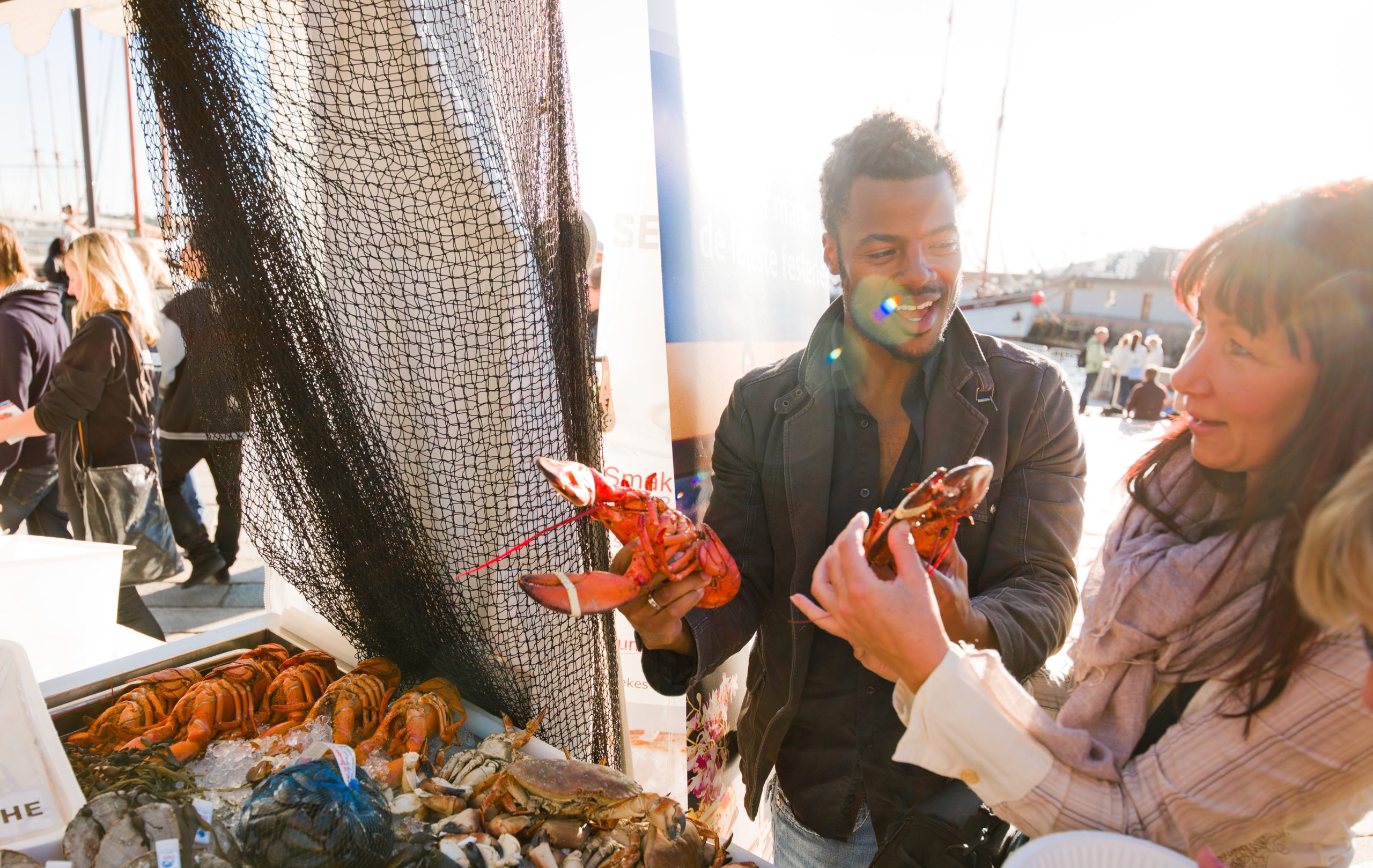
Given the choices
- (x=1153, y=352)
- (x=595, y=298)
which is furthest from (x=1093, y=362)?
(x=595, y=298)

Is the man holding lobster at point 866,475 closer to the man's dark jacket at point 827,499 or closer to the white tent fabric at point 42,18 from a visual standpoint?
the man's dark jacket at point 827,499

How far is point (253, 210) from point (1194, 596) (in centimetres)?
187

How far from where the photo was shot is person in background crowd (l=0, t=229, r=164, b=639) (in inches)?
138

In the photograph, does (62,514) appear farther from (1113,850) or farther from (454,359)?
(1113,850)

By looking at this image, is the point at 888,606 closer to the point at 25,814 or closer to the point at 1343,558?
the point at 1343,558

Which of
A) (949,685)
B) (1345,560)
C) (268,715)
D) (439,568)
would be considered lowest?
(268,715)

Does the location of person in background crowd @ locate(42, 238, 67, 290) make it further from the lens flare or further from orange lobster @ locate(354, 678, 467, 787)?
the lens flare

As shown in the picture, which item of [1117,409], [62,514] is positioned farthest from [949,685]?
[1117,409]

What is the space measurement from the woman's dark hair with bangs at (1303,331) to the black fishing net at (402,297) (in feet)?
4.24

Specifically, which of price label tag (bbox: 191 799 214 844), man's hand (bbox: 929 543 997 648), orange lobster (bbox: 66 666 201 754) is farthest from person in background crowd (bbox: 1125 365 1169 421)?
price label tag (bbox: 191 799 214 844)

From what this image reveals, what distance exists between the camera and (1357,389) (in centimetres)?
83

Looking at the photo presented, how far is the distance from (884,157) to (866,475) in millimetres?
646

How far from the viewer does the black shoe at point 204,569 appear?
4957mm

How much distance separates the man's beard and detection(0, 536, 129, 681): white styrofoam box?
8.25ft
